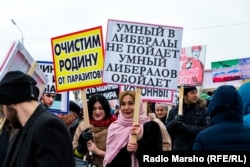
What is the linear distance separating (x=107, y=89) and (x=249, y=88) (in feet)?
14.1

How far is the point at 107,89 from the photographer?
8.64 m

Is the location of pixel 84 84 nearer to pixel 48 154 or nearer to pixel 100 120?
pixel 100 120

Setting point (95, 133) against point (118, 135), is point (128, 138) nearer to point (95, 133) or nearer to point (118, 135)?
point (118, 135)

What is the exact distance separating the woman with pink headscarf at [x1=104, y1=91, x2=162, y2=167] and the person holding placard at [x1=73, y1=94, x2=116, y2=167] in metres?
0.23

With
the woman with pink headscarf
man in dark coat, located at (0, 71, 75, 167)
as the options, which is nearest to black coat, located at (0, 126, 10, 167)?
the woman with pink headscarf

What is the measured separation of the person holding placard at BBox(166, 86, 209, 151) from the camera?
24.4 feet

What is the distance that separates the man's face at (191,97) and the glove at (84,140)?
2225mm

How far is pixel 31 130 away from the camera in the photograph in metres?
3.26

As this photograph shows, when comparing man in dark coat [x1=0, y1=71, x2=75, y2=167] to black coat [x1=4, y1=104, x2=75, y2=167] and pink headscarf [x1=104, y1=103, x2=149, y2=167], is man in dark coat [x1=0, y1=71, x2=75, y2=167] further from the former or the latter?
pink headscarf [x1=104, y1=103, x2=149, y2=167]

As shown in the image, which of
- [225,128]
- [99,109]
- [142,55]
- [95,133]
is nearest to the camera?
[225,128]

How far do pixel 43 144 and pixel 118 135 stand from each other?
102 inches

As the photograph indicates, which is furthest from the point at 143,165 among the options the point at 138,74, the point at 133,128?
the point at 138,74

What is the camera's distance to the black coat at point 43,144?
3.19 m

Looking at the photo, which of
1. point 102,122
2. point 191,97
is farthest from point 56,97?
point 191,97
